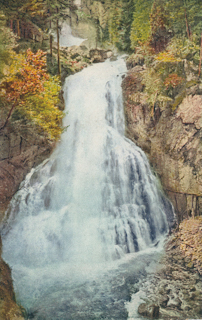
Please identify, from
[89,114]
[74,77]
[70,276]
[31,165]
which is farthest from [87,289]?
[74,77]

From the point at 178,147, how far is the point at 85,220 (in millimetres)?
4042

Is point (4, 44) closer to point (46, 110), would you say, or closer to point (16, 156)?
point (46, 110)

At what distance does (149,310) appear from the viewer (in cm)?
476

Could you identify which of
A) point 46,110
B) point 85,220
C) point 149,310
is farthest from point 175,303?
point 46,110

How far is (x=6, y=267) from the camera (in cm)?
527

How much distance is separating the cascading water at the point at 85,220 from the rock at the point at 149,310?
37 centimetres

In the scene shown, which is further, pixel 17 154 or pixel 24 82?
Result: pixel 17 154

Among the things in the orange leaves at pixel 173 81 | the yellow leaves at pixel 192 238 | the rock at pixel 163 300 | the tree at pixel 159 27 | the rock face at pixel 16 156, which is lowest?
the rock at pixel 163 300

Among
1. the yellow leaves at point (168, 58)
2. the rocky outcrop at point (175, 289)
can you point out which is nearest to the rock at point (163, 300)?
the rocky outcrop at point (175, 289)

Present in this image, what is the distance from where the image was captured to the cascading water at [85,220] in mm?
5352

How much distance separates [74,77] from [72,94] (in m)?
1.25

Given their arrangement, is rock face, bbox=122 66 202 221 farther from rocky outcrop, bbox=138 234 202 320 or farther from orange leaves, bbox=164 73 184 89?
rocky outcrop, bbox=138 234 202 320

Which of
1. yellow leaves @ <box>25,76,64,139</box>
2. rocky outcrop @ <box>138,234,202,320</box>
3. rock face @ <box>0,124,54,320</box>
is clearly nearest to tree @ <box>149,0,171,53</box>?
yellow leaves @ <box>25,76,64,139</box>

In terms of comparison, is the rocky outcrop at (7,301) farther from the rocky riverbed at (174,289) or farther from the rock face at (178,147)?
the rock face at (178,147)
